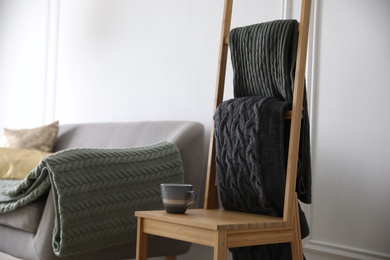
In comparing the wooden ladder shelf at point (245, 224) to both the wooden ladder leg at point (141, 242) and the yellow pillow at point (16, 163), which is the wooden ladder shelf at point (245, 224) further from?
the yellow pillow at point (16, 163)

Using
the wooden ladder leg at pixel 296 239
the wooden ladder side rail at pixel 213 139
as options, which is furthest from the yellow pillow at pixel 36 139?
the wooden ladder leg at pixel 296 239

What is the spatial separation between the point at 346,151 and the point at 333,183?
120mm

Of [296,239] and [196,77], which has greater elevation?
[196,77]

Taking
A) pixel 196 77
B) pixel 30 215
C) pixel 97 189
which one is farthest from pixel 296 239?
pixel 196 77

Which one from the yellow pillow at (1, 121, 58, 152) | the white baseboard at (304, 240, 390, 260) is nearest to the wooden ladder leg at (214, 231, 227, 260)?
the white baseboard at (304, 240, 390, 260)

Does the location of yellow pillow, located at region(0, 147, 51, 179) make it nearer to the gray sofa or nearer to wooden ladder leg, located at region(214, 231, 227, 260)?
the gray sofa

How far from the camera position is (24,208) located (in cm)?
188

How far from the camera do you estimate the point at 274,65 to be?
1611 millimetres

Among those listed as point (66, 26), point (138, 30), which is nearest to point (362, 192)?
point (138, 30)

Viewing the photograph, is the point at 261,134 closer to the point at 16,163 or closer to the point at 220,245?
the point at 220,245

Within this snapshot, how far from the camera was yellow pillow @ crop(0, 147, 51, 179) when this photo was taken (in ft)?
8.32

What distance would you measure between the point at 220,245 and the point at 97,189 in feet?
2.04

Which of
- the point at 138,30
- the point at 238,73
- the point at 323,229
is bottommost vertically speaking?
the point at 323,229

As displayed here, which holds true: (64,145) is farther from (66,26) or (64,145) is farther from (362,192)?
(362,192)
